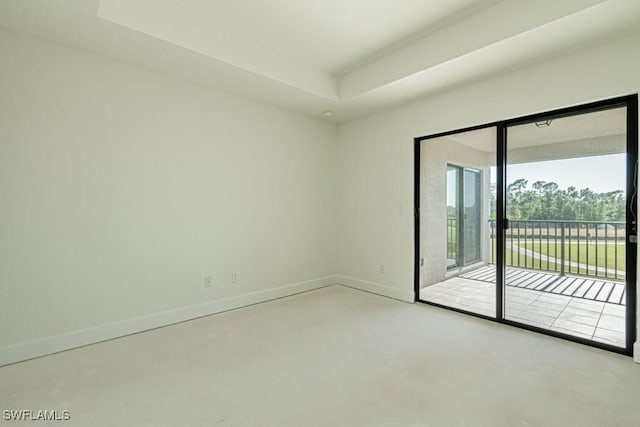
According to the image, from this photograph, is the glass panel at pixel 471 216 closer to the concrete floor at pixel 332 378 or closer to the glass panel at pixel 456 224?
the glass panel at pixel 456 224

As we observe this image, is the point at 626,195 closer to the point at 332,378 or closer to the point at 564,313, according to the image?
the point at 564,313

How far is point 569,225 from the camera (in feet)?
9.20

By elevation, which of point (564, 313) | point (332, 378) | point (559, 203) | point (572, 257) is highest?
point (559, 203)

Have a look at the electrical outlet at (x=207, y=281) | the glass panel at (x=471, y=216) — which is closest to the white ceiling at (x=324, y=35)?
the glass panel at (x=471, y=216)

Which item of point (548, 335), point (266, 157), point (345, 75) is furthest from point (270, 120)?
point (548, 335)

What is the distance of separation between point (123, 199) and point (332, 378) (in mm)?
2411

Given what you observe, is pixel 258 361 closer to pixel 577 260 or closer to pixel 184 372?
pixel 184 372

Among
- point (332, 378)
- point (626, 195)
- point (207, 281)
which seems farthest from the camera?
point (207, 281)

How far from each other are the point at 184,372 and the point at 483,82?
3788 millimetres

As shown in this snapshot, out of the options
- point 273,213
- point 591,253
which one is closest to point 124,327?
point 273,213

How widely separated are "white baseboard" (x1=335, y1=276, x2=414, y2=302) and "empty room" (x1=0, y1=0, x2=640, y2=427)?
8cm

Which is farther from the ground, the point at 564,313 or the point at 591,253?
the point at 591,253

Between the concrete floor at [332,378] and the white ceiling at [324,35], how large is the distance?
8.21 feet

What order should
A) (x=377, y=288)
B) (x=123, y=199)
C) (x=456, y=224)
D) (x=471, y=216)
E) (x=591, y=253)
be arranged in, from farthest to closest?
(x=377, y=288) < (x=456, y=224) < (x=471, y=216) < (x=123, y=199) < (x=591, y=253)
